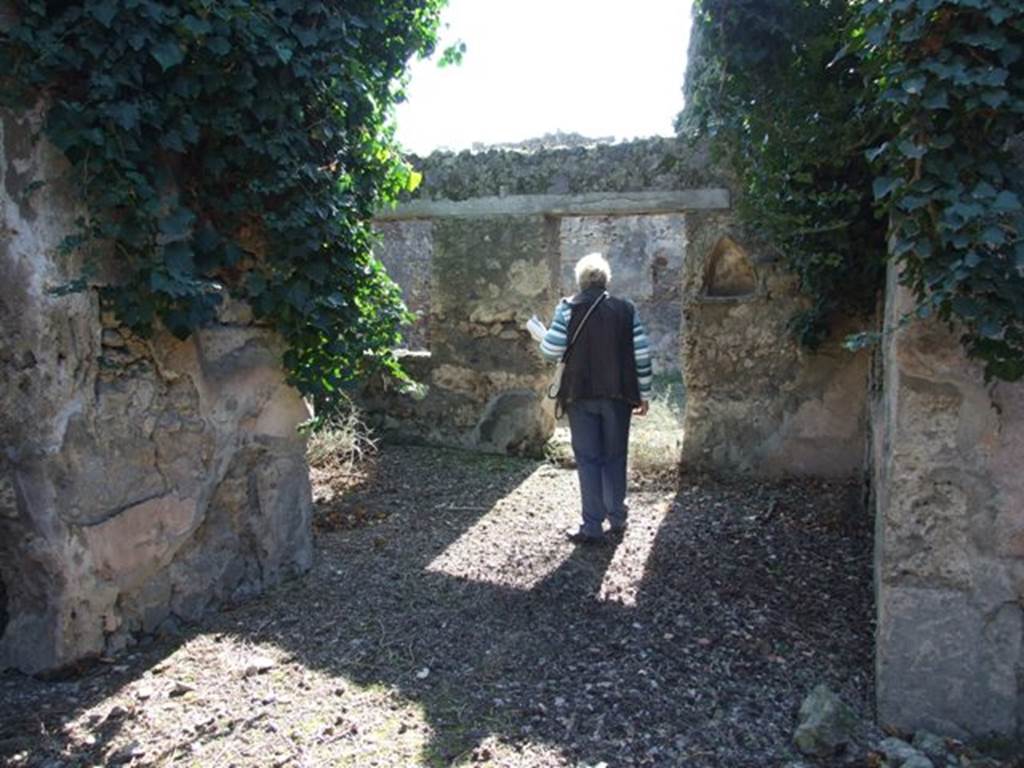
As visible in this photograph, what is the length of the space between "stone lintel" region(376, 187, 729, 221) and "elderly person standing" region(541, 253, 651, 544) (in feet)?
5.45

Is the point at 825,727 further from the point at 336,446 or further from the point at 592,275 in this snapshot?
the point at 336,446

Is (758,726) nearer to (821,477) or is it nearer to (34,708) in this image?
(34,708)

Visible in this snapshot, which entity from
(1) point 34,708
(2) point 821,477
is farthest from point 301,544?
(2) point 821,477

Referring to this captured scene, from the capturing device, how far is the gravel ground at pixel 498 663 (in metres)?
2.52

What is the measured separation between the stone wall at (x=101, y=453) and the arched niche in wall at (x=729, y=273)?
3.52 m

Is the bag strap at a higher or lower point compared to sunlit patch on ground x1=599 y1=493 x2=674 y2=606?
higher

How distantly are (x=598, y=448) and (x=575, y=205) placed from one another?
2.54 metres

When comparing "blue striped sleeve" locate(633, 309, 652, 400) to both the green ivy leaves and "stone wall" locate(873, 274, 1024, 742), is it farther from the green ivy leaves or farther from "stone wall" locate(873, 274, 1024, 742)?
the green ivy leaves

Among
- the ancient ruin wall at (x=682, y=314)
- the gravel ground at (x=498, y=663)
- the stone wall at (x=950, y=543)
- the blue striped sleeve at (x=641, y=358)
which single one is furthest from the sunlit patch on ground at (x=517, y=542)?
the stone wall at (x=950, y=543)

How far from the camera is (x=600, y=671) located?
9.62 ft

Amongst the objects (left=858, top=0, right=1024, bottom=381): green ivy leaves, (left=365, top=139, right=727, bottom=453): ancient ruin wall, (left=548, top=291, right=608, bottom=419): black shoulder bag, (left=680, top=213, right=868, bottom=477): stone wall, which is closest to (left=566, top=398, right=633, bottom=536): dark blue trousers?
(left=548, top=291, right=608, bottom=419): black shoulder bag

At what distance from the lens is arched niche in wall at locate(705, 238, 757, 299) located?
5879 millimetres

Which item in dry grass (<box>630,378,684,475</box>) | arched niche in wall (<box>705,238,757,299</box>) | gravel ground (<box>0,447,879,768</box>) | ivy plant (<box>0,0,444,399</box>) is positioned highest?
ivy plant (<box>0,0,444,399</box>)

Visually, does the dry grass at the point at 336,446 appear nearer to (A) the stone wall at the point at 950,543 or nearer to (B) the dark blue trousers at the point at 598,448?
(B) the dark blue trousers at the point at 598,448
